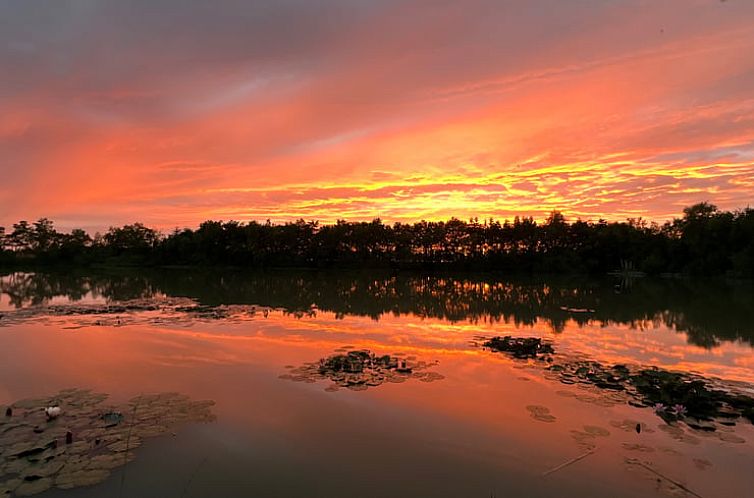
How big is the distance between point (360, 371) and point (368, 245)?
44.8m

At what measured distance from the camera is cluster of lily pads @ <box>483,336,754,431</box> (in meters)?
5.63

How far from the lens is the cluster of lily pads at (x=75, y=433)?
149 inches

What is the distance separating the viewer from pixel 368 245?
171 feet

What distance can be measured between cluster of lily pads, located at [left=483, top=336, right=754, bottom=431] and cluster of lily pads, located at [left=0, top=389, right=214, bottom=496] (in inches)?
225

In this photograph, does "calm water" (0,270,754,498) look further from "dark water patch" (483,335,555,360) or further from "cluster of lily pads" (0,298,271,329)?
"dark water patch" (483,335,555,360)

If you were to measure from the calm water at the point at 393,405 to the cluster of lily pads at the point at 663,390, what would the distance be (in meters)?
0.18

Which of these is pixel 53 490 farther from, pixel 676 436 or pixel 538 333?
pixel 538 333

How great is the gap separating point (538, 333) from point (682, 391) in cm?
524

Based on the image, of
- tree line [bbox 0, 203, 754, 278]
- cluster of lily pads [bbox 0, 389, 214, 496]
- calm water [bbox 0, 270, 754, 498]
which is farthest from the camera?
tree line [bbox 0, 203, 754, 278]

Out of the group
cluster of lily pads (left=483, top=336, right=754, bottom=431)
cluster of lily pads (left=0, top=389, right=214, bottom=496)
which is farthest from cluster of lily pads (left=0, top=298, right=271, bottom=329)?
cluster of lily pads (left=483, top=336, right=754, bottom=431)

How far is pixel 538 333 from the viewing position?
11484 millimetres

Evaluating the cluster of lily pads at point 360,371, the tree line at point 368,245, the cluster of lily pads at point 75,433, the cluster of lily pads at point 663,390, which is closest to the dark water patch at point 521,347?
the cluster of lily pads at point 663,390

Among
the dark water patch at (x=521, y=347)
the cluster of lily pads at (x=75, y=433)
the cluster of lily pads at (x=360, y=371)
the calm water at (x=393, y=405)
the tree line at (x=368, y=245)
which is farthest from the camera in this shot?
the tree line at (x=368, y=245)

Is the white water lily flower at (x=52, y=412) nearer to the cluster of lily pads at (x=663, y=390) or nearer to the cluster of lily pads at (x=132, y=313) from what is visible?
the cluster of lily pads at (x=663, y=390)
